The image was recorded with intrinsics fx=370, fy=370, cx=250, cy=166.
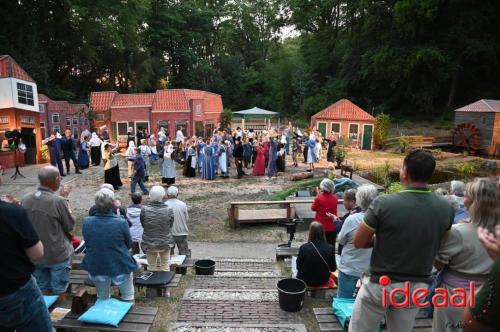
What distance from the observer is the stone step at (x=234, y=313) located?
410cm

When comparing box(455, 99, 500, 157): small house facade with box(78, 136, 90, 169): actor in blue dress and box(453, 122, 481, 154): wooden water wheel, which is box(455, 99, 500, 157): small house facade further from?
box(78, 136, 90, 169): actor in blue dress

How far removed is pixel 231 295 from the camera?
4777 mm

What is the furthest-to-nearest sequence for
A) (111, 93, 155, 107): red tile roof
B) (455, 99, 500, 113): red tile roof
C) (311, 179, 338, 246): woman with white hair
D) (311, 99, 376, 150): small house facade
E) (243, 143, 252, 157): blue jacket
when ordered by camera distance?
(311, 99, 376, 150): small house facade
(111, 93, 155, 107): red tile roof
(455, 99, 500, 113): red tile roof
(243, 143, 252, 157): blue jacket
(311, 179, 338, 246): woman with white hair

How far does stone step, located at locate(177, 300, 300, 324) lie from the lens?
161 inches

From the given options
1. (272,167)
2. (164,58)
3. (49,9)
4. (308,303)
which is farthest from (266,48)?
(308,303)

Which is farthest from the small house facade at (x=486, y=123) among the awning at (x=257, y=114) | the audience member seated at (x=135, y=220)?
the audience member seated at (x=135, y=220)

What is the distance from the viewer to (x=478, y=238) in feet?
8.80

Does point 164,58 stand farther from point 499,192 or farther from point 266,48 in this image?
Result: point 499,192

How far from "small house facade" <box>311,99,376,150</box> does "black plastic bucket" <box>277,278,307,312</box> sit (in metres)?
21.8

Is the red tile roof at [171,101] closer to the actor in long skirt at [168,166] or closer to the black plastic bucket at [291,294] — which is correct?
the actor in long skirt at [168,166]

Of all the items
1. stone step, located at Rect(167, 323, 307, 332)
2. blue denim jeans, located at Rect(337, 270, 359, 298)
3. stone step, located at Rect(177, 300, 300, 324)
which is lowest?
stone step, located at Rect(177, 300, 300, 324)

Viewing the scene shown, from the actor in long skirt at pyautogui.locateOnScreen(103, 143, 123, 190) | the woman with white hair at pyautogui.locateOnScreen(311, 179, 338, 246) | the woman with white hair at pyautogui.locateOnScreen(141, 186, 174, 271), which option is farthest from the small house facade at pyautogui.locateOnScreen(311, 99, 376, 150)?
the woman with white hair at pyautogui.locateOnScreen(141, 186, 174, 271)

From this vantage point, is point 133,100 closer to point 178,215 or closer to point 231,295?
point 178,215

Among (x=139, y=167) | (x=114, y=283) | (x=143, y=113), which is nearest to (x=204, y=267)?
(x=114, y=283)
